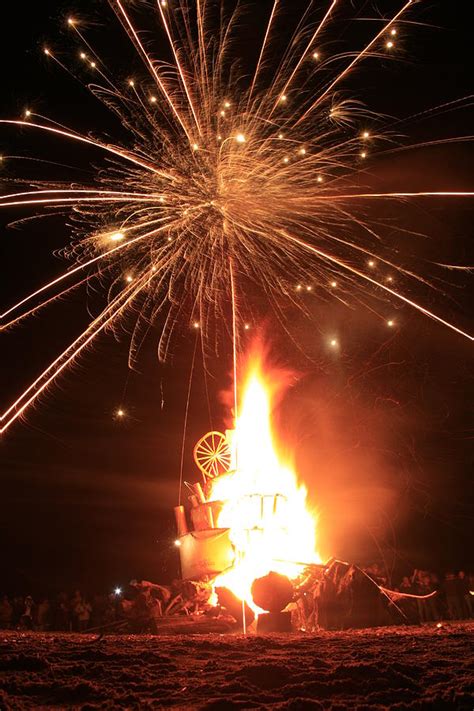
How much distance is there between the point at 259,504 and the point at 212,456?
194cm

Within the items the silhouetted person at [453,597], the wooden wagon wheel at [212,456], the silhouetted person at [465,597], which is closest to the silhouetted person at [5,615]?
the wooden wagon wheel at [212,456]

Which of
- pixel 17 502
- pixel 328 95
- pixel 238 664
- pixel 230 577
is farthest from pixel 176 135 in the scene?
pixel 17 502

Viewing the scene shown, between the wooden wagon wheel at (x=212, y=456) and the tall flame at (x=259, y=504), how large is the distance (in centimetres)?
26

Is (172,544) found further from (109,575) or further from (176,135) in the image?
(176,135)

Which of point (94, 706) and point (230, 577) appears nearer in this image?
point (94, 706)

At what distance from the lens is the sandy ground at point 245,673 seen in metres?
4.84

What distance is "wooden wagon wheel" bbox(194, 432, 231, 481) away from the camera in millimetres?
14617

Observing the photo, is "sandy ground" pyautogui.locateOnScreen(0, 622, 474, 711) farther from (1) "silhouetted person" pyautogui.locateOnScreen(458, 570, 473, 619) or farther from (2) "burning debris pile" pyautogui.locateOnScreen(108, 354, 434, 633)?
(1) "silhouetted person" pyautogui.locateOnScreen(458, 570, 473, 619)

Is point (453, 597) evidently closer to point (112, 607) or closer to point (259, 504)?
point (259, 504)

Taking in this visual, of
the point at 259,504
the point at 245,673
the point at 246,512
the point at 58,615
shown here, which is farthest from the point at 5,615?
the point at 245,673

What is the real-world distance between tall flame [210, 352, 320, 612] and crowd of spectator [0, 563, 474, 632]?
1.81 metres

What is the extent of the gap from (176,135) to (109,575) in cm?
1528

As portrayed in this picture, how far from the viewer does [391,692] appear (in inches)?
197

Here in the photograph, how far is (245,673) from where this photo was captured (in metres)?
5.87
